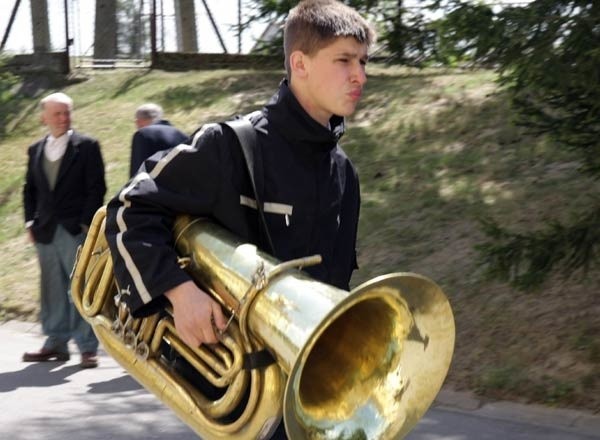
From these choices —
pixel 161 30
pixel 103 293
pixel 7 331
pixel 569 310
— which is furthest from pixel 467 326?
pixel 161 30

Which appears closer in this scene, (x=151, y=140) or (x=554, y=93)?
(x=554, y=93)

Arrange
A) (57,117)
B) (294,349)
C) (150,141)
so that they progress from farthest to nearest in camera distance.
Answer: (57,117) < (150,141) < (294,349)

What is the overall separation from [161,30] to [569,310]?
11030 mm

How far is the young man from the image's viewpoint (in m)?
2.84

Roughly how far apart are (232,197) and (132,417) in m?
3.66

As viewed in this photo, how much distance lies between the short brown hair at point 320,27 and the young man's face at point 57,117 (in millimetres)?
5105

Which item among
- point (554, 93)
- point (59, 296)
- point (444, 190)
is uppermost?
point (554, 93)

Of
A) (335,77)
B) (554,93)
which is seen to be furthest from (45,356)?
(335,77)

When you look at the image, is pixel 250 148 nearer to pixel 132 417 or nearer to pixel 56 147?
pixel 132 417

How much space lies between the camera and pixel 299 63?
2953mm

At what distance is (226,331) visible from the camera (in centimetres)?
271

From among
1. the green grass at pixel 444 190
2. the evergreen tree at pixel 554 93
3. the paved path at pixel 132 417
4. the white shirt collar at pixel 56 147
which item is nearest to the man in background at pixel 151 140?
the white shirt collar at pixel 56 147

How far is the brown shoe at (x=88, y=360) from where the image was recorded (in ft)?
25.6

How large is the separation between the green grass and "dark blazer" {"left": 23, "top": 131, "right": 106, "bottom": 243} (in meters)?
1.89
